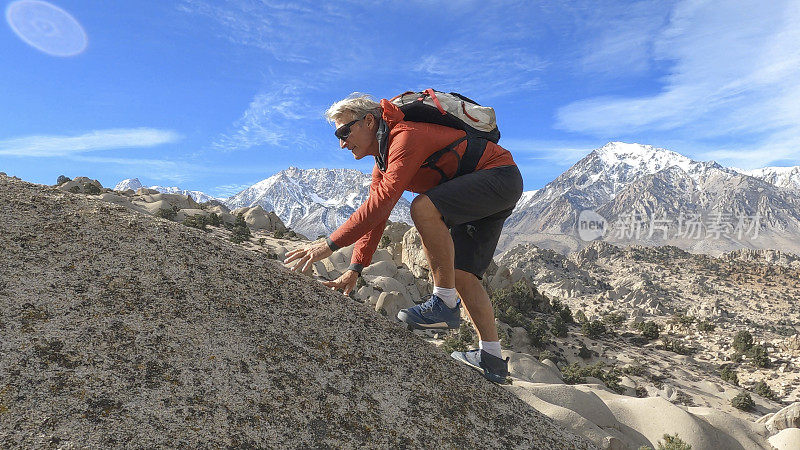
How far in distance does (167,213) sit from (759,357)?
3960 cm

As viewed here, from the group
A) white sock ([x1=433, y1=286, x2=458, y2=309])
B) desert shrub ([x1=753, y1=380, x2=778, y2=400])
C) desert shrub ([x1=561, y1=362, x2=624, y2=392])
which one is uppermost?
white sock ([x1=433, y1=286, x2=458, y2=309])

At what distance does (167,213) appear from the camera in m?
30.4

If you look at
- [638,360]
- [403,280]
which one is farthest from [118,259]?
[638,360]

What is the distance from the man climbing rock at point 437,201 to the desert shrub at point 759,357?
108ft

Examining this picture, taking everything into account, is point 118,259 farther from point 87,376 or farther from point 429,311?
point 429,311

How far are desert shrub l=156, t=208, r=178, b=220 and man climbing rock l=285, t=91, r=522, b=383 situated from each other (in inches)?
1164

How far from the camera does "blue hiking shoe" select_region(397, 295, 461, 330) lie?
13.6 ft

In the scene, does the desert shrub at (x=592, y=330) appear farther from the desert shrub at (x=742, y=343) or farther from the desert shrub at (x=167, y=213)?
the desert shrub at (x=167, y=213)

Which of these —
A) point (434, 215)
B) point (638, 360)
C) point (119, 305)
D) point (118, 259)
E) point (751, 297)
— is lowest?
point (638, 360)

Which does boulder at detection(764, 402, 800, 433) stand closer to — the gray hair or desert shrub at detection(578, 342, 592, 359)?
desert shrub at detection(578, 342, 592, 359)

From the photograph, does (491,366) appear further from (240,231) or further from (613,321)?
(613,321)

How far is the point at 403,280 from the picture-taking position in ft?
94.5

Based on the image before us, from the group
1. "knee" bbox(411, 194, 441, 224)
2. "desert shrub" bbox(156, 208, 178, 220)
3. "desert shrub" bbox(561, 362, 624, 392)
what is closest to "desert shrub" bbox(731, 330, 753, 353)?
"desert shrub" bbox(561, 362, 624, 392)

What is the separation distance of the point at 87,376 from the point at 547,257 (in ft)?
242
